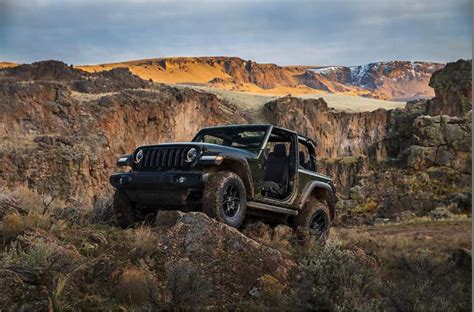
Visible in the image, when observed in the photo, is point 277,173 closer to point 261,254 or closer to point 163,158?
point 163,158

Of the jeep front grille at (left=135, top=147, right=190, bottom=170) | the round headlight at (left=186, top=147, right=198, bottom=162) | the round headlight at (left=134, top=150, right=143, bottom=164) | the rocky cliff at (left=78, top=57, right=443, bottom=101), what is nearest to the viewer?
the round headlight at (left=186, top=147, right=198, bottom=162)

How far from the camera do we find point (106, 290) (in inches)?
216

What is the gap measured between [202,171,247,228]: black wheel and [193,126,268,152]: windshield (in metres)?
1.25

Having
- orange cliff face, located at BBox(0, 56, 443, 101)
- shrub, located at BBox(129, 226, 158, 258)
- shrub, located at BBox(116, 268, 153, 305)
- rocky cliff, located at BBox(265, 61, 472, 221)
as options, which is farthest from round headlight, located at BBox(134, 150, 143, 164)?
orange cliff face, located at BBox(0, 56, 443, 101)

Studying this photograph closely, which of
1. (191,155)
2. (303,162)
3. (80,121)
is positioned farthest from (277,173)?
(80,121)

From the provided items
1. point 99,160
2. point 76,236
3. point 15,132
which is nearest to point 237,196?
point 76,236

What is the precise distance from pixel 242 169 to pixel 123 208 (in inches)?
73.1

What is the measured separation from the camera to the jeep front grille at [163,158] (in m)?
8.08

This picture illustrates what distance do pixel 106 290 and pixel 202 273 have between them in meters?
0.92

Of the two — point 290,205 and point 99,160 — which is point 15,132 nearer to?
point 99,160

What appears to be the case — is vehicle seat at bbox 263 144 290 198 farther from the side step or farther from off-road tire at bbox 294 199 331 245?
off-road tire at bbox 294 199 331 245

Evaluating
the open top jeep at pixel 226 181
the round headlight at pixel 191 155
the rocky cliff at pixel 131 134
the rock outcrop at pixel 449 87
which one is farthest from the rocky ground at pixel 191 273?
the rock outcrop at pixel 449 87

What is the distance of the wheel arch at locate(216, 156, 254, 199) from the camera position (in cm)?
838

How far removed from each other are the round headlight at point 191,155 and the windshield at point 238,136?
57.3 inches
